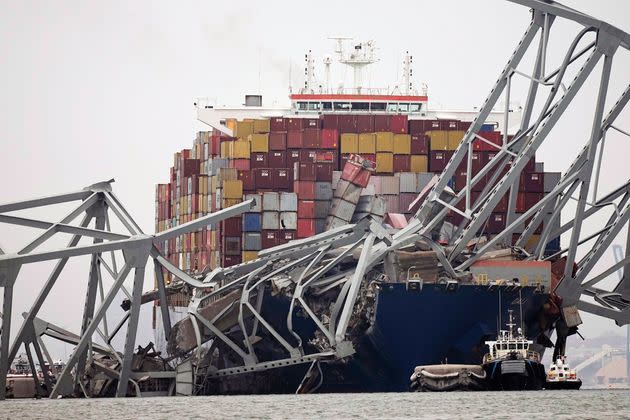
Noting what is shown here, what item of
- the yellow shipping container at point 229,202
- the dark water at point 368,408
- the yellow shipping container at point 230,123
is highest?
the yellow shipping container at point 230,123

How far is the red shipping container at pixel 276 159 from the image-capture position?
85438 millimetres

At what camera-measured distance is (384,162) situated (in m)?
84.1

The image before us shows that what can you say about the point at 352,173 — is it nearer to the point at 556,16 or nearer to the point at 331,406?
the point at 556,16

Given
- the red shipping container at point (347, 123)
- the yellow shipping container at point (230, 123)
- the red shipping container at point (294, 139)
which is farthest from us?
the yellow shipping container at point (230, 123)

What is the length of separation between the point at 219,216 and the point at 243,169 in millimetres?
26849

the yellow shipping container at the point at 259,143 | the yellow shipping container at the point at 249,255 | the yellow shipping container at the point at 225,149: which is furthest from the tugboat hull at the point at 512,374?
the yellow shipping container at the point at 225,149

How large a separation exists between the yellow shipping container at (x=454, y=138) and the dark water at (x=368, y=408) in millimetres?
→ 31766

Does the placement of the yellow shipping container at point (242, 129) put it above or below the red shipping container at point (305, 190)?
above

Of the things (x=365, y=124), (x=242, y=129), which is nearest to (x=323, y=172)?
(x=365, y=124)

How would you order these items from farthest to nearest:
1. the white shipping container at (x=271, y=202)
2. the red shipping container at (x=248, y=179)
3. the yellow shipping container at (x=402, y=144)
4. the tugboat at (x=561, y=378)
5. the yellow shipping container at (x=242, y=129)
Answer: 1. the yellow shipping container at (x=242, y=129)
2. the red shipping container at (x=248, y=179)
3. the yellow shipping container at (x=402, y=144)
4. the white shipping container at (x=271, y=202)
5. the tugboat at (x=561, y=378)

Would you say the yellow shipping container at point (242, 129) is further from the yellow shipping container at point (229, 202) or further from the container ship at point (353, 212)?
the yellow shipping container at point (229, 202)

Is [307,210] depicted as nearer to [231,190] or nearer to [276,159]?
[231,190]

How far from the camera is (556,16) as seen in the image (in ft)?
198

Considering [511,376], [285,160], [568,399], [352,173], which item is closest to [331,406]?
[568,399]
